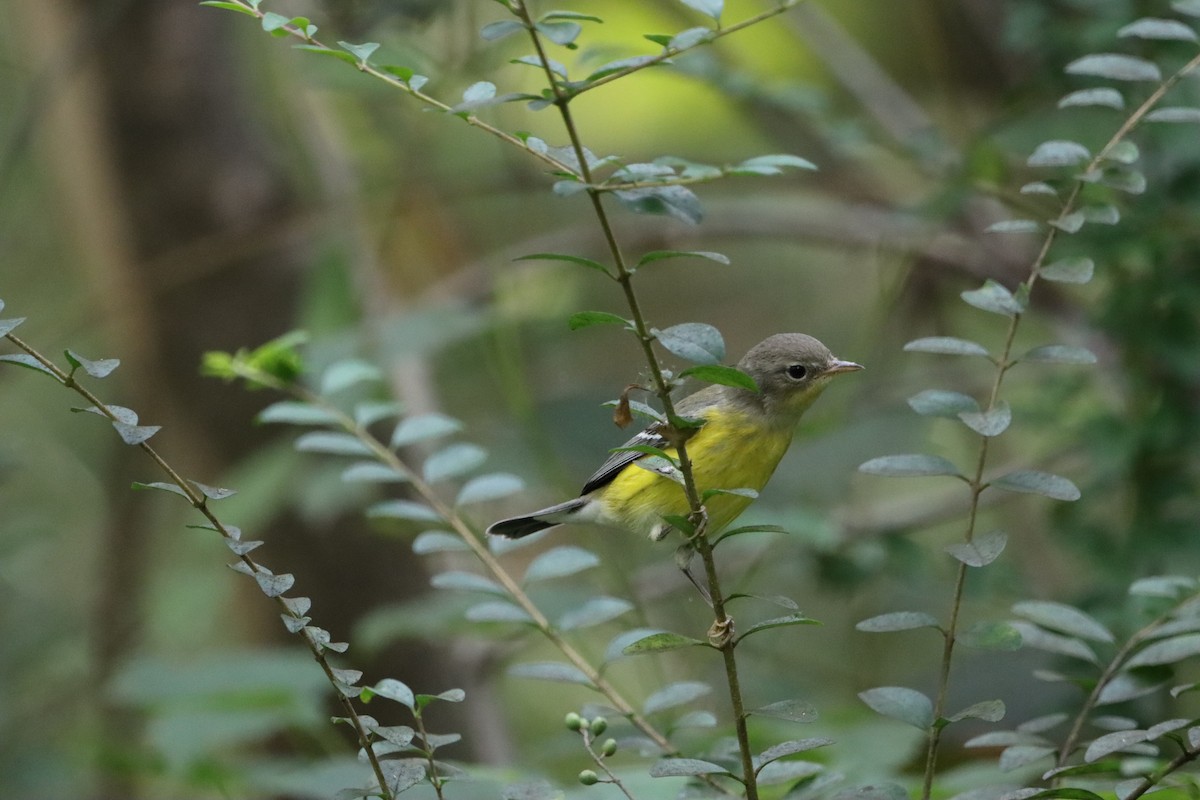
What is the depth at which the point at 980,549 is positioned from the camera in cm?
186

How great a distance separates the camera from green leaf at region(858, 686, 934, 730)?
74.7 inches

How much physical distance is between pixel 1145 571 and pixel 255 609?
3792 mm

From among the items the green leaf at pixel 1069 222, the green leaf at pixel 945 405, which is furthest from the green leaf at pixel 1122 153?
the green leaf at pixel 945 405

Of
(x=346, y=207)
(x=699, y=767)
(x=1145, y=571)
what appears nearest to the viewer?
(x=699, y=767)

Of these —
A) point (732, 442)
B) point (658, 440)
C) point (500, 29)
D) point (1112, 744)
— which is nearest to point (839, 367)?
point (732, 442)

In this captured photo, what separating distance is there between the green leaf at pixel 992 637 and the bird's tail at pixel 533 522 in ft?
4.55

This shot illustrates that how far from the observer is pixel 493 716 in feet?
16.4

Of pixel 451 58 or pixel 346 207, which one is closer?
pixel 451 58

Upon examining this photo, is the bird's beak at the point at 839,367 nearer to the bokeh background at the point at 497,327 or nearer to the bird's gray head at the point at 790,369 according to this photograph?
the bird's gray head at the point at 790,369

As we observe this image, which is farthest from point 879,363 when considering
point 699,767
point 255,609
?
point 699,767

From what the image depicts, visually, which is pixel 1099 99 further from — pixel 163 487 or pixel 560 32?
pixel 163 487

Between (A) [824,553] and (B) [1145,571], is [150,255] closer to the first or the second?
(A) [824,553]

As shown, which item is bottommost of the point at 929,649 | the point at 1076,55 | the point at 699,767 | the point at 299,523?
the point at 929,649

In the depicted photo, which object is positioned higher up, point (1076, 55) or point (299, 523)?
point (1076, 55)
